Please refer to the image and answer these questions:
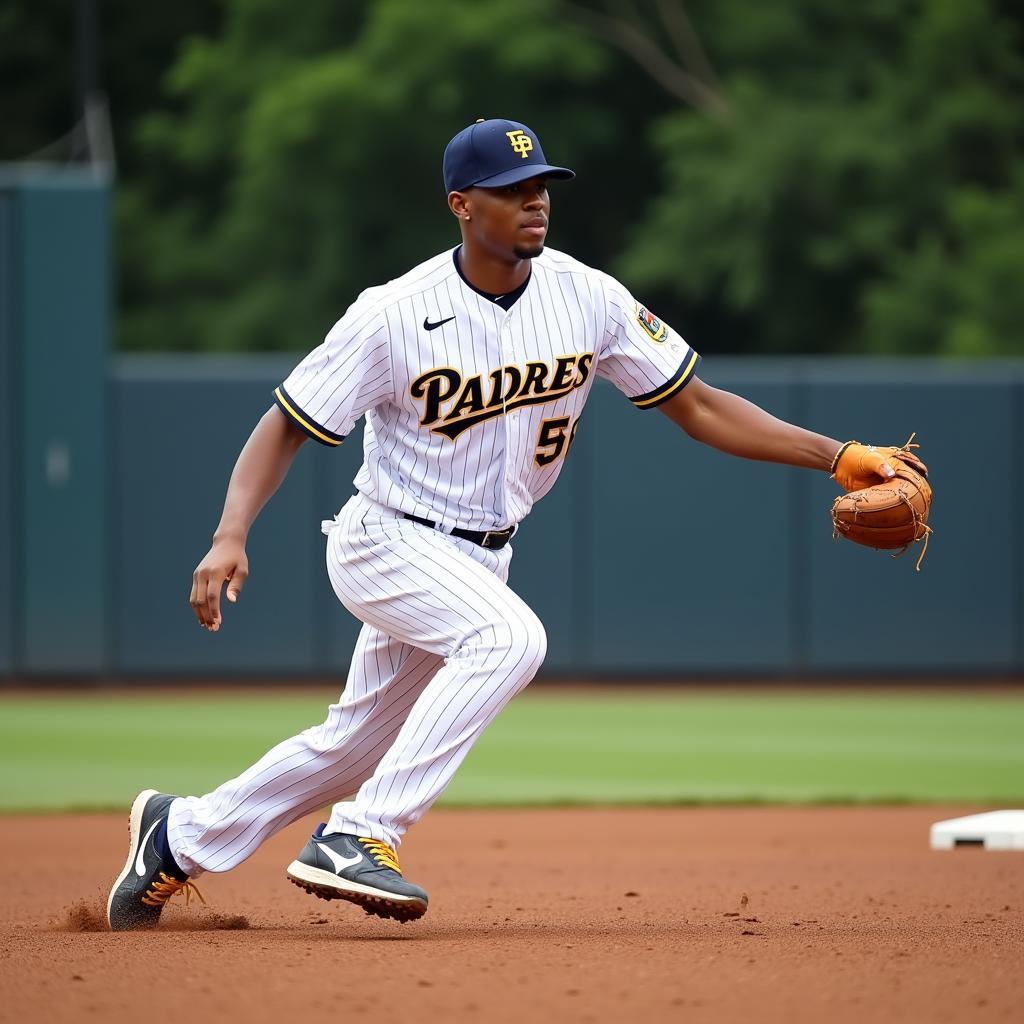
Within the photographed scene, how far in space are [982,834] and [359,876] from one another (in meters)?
2.68

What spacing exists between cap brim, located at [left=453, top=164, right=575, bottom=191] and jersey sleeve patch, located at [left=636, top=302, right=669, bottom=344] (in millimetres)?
416

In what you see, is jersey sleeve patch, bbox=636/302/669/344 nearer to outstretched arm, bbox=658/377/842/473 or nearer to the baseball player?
the baseball player

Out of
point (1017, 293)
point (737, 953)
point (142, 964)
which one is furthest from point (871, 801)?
point (1017, 293)

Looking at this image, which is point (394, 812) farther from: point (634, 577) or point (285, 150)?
point (285, 150)

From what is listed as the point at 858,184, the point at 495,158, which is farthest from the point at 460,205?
the point at 858,184

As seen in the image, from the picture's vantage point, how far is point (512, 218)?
3910 mm

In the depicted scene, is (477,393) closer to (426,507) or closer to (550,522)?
(426,507)

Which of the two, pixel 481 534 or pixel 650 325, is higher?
pixel 650 325

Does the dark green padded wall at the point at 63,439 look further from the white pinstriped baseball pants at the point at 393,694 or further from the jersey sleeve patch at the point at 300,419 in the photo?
the jersey sleeve patch at the point at 300,419

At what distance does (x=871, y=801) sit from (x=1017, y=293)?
444 inches

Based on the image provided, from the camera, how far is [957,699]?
1184cm

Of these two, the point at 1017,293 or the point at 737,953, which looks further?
the point at 1017,293

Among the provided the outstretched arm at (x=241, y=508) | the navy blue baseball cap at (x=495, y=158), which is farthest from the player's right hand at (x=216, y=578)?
the navy blue baseball cap at (x=495, y=158)

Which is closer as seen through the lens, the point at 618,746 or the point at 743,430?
the point at 743,430
